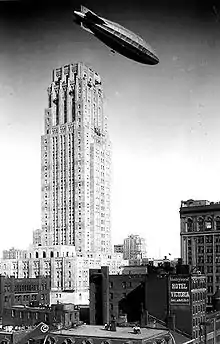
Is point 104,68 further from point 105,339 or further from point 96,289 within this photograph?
point 105,339

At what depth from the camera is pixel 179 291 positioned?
304 inches

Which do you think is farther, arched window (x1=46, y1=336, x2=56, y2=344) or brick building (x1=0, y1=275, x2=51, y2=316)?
brick building (x1=0, y1=275, x2=51, y2=316)

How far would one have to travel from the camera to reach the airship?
26.1 feet

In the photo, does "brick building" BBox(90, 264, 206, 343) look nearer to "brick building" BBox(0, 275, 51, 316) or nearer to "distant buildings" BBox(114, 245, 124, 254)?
"distant buildings" BBox(114, 245, 124, 254)

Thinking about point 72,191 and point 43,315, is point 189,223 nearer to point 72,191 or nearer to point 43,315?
point 72,191

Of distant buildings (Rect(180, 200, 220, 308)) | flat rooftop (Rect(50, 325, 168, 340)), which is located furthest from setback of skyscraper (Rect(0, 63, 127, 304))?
distant buildings (Rect(180, 200, 220, 308))

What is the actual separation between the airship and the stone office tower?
1.92 feet

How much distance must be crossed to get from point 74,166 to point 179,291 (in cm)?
224

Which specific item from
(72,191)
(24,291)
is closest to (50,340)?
(24,291)

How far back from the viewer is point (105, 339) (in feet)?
24.2

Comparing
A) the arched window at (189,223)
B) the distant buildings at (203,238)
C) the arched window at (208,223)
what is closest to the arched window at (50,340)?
the distant buildings at (203,238)

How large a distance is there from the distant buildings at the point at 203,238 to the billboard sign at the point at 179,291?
25 centimetres

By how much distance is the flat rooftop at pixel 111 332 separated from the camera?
7.33 m

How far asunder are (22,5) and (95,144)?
2025 millimetres
